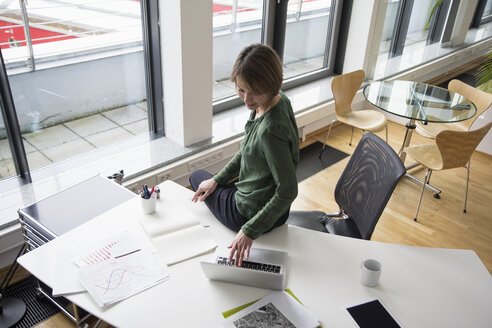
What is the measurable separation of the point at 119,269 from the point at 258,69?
89cm

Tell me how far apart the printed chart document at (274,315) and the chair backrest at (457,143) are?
194 cm

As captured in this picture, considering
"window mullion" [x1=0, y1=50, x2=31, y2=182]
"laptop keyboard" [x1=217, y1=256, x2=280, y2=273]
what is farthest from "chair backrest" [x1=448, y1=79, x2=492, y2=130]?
"window mullion" [x1=0, y1=50, x2=31, y2=182]

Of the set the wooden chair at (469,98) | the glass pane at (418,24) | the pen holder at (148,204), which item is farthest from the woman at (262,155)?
the glass pane at (418,24)

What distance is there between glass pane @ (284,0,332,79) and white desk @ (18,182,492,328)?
9.32 feet

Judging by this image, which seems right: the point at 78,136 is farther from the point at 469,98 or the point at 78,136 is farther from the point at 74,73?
the point at 469,98

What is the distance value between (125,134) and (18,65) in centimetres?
93

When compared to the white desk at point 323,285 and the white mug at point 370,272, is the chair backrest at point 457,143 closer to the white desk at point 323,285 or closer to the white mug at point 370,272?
the white desk at point 323,285

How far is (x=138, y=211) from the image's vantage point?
1.86 metres

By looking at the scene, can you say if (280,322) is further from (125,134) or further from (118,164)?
(125,134)

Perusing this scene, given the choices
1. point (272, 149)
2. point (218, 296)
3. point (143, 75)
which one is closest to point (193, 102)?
point (143, 75)

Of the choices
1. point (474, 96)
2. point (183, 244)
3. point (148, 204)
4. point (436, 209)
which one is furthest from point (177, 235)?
point (474, 96)

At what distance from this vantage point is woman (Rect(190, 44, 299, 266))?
1572 millimetres

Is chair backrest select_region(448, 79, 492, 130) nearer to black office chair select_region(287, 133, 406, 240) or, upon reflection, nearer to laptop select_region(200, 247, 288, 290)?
black office chair select_region(287, 133, 406, 240)

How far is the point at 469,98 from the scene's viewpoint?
376cm
